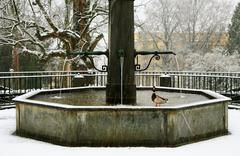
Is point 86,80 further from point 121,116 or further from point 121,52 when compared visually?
point 121,116

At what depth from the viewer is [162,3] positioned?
42.0 m

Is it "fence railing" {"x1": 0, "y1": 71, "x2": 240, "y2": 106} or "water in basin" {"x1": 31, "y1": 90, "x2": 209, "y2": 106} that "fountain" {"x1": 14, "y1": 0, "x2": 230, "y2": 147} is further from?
"fence railing" {"x1": 0, "y1": 71, "x2": 240, "y2": 106}

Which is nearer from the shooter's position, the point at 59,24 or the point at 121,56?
the point at 121,56

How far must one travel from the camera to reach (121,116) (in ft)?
25.1

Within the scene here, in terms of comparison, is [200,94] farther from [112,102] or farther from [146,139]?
[146,139]

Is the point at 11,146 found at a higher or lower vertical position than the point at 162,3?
lower

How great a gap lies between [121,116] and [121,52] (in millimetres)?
1853

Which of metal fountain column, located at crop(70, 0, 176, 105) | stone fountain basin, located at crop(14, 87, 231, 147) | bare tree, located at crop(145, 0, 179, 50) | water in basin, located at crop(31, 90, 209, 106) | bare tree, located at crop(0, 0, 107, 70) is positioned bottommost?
stone fountain basin, located at crop(14, 87, 231, 147)

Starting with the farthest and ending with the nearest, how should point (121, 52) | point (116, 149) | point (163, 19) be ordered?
point (163, 19), point (121, 52), point (116, 149)

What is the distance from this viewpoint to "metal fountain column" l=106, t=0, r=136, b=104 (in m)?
9.11

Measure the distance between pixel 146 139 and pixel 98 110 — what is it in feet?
3.39

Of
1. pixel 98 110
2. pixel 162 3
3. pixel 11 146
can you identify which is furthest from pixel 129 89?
pixel 162 3

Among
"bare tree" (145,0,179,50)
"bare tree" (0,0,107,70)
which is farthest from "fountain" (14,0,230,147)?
A: "bare tree" (145,0,179,50)

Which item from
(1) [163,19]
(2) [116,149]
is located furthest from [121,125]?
(1) [163,19]
